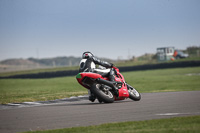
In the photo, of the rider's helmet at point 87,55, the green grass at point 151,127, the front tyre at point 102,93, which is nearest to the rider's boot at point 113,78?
the front tyre at point 102,93

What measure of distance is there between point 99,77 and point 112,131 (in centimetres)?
494

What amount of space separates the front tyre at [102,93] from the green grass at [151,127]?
3971 millimetres

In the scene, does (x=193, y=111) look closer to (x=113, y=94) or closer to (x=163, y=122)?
(x=163, y=122)

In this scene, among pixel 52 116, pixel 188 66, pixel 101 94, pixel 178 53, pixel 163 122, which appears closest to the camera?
pixel 163 122

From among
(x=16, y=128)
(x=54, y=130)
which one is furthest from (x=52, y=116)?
(x=54, y=130)

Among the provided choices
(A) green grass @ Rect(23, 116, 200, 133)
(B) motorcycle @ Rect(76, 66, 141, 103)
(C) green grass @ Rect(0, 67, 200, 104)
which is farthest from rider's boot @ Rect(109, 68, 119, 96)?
(A) green grass @ Rect(23, 116, 200, 133)

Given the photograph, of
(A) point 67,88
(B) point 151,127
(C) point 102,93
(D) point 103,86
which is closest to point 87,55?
(D) point 103,86

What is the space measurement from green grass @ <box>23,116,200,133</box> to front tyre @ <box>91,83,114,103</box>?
13.0 feet

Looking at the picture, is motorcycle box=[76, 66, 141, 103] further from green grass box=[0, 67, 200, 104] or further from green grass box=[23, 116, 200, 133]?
green grass box=[23, 116, 200, 133]

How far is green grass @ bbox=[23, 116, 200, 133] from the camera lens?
5465 mm

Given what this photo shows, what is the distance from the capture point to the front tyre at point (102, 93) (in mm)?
10297

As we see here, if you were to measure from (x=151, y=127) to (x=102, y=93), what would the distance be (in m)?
4.62

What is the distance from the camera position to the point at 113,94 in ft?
35.4

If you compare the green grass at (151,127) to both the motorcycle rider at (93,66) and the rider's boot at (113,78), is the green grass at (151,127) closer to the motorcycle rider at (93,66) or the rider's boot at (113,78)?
the rider's boot at (113,78)
